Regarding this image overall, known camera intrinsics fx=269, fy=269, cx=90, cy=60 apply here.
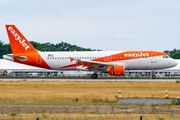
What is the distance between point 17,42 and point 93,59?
1467cm

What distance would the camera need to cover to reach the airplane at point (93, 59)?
46.7 metres

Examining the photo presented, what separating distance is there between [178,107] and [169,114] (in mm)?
3295

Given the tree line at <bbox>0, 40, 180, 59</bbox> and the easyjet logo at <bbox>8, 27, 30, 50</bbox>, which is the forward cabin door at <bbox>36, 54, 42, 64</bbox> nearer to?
the easyjet logo at <bbox>8, 27, 30, 50</bbox>

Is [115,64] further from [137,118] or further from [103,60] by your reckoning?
[137,118]

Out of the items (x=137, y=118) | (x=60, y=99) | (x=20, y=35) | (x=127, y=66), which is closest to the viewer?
(x=137, y=118)

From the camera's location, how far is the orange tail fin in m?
50.2

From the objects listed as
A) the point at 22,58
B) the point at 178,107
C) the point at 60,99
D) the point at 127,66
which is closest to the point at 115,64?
the point at 127,66

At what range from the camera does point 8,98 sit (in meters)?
25.4

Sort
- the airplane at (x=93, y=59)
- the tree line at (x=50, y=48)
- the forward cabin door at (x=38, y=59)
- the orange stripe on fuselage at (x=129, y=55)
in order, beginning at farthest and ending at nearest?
the tree line at (x=50, y=48)
the forward cabin door at (x=38, y=59)
the orange stripe on fuselage at (x=129, y=55)
the airplane at (x=93, y=59)

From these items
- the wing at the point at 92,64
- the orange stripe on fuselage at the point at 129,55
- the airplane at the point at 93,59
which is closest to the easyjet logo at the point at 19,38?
the airplane at the point at 93,59

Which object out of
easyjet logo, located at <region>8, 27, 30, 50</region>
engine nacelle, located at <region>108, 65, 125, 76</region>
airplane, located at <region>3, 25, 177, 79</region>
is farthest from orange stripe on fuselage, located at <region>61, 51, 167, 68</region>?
easyjet logo, located at <region>8, 27, 30, 50</region>

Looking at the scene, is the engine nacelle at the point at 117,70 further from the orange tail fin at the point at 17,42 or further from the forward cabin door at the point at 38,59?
the orange tail fin at the point at 17,42

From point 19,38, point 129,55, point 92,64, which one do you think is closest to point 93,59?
point 92,64

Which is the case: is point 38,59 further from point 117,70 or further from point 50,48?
point 50,48
